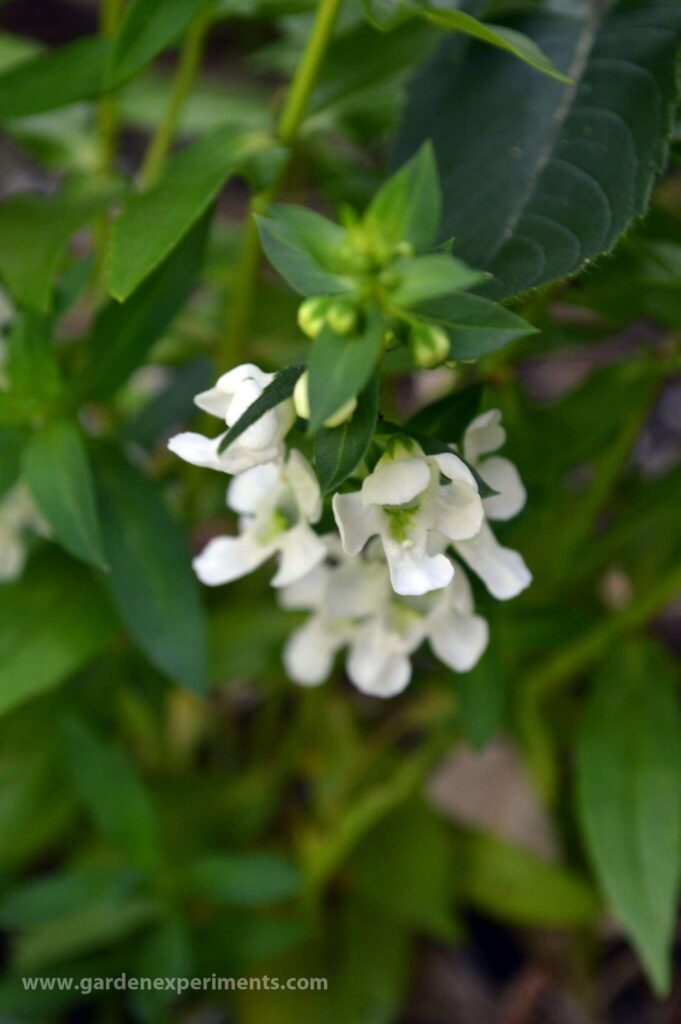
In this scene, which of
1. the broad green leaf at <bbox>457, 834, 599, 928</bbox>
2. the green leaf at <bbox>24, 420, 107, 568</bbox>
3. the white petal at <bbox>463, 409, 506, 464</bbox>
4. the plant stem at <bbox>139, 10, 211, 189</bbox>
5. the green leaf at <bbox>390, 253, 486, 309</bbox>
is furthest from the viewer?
the broad green leaf at <bbox>457, 834, 599, 928</bbox>

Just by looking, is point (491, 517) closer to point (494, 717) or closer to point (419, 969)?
point (494, 717)

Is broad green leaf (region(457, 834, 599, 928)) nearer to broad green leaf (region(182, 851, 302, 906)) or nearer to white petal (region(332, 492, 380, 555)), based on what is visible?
broad green leaf (region(182, 851, 302, 906))

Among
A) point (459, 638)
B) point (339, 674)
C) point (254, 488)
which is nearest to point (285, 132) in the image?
point (254, 488)

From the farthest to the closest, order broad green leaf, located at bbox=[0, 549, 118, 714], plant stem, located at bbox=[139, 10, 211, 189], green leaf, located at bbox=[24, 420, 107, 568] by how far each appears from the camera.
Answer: plant stem, located at bbox=[139, 10, 211, 189] < broad green leaf, located at bbox=[0, 549, 118, 714] < green leaf, located at bbox=[24, 420, 107, 568]

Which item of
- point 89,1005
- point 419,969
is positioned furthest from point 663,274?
point 89,1005

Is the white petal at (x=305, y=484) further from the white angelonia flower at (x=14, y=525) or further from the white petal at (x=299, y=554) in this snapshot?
the white angelonia flower at (x=14, y=525)

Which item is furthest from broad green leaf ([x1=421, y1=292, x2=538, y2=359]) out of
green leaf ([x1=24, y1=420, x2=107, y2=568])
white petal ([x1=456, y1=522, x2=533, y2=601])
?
green leaf ([x1=24, y1=420, x2=107, y2=568])

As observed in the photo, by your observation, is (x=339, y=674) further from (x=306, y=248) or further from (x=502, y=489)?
(x=306, y=248)
